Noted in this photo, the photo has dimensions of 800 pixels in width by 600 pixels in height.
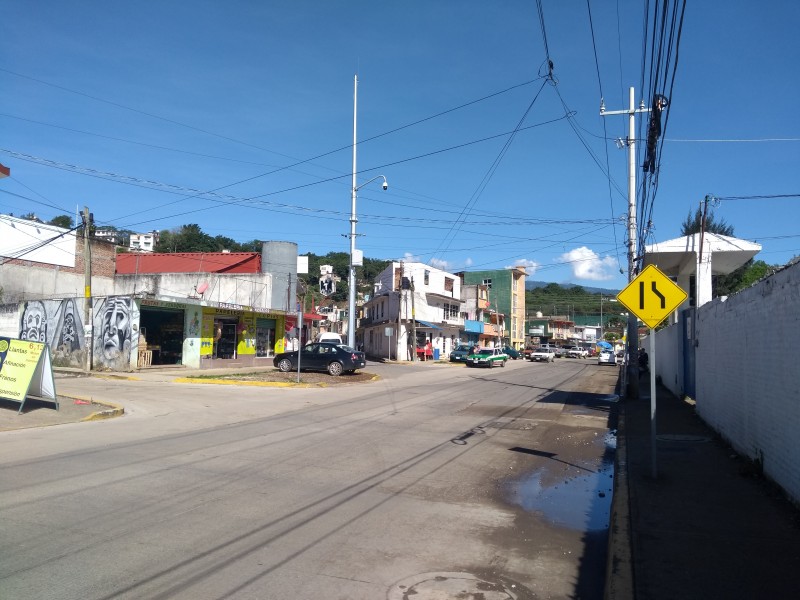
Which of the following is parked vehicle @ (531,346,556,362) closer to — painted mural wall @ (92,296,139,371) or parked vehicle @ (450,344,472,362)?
parked vehicle @ (450,344,472,362)

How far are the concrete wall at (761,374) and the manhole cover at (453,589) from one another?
3832mm

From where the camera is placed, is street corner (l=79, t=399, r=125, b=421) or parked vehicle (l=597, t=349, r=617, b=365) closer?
street corner (l=79, t=399, r=125, b=421)

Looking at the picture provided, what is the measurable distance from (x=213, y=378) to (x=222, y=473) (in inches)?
684

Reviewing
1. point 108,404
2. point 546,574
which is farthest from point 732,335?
point 108,404

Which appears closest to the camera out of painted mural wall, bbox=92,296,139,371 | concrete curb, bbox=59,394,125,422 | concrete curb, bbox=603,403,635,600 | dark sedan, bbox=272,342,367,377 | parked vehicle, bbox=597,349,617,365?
concrete curb, bbox=603,403,635,600

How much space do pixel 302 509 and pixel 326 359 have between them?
21.8 metres

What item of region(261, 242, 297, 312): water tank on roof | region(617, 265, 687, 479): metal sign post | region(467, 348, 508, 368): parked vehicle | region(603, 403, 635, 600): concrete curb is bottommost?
region(603, 403, 635, 600): concrete curb

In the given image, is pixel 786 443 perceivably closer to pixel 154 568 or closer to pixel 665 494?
pixel 665 494

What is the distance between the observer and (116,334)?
2920cm

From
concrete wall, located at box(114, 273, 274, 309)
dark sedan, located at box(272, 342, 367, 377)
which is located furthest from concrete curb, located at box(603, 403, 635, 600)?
concrete wall, located at box(114, 273, 274, 309)

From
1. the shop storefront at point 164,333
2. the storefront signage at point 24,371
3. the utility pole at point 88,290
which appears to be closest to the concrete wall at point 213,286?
the shop storefront at point 164,333

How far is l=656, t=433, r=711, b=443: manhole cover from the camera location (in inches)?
445

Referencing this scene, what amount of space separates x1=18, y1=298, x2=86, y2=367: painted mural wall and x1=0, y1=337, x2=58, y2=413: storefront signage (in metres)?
16.4

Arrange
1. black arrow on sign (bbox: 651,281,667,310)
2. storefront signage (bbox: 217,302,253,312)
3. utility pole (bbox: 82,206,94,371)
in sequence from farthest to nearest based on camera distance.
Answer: storefront signage (bbox: 217,302,253,312) → utility pole (bbox: 82,206,94,371) → black arrow on sign (bbox: 651,281,667,310)
